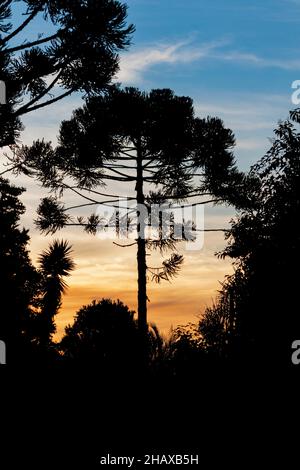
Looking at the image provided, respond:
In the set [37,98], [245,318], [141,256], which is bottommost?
[245,318]

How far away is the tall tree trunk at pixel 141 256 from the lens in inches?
712

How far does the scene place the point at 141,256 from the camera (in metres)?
19.0

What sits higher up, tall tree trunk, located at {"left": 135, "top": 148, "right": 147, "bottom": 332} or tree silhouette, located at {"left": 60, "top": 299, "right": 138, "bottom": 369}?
tall tree trunk, located at {"left": 135, "top": 148, "right": 147, "bottom": 332}

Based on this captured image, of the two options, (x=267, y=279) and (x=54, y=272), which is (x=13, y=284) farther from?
(x=267, y=279)

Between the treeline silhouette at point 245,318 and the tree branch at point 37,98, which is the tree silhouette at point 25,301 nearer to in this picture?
the treeline silhouette at point 245,318

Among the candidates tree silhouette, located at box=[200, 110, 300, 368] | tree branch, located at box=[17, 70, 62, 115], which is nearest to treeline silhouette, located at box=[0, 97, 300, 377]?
tree silhouette, located at box=[200, 110, 300, 368]

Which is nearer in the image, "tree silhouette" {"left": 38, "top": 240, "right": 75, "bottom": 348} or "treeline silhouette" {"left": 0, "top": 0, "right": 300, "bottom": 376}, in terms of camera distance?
"treeline silhouette" {"left": 0, "top": 0, "right": 300, "bottom": 376}

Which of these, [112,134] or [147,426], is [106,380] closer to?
[147,426]

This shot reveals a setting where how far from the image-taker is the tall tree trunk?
712 inches

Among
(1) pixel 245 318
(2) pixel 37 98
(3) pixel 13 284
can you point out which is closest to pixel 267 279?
(1) pixel 245 318

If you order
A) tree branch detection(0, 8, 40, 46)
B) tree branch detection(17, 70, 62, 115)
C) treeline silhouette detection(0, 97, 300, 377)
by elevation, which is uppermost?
tree branch detection(0, 8, 40, 46)

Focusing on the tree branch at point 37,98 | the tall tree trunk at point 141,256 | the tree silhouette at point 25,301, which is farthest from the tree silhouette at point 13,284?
the tree branch at point 37,98

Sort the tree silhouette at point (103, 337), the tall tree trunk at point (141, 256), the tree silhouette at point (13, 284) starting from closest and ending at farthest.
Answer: the tree silhouette at point (103, 337), the tree silhouette at point (13, 284), the tall tree trunk at point (141, 256)

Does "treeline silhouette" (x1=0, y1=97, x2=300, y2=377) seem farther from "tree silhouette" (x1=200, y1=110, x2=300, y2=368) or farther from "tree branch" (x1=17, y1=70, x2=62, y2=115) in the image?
"tree branch" (x1=17, y1=70, x2=62, y2=115)
